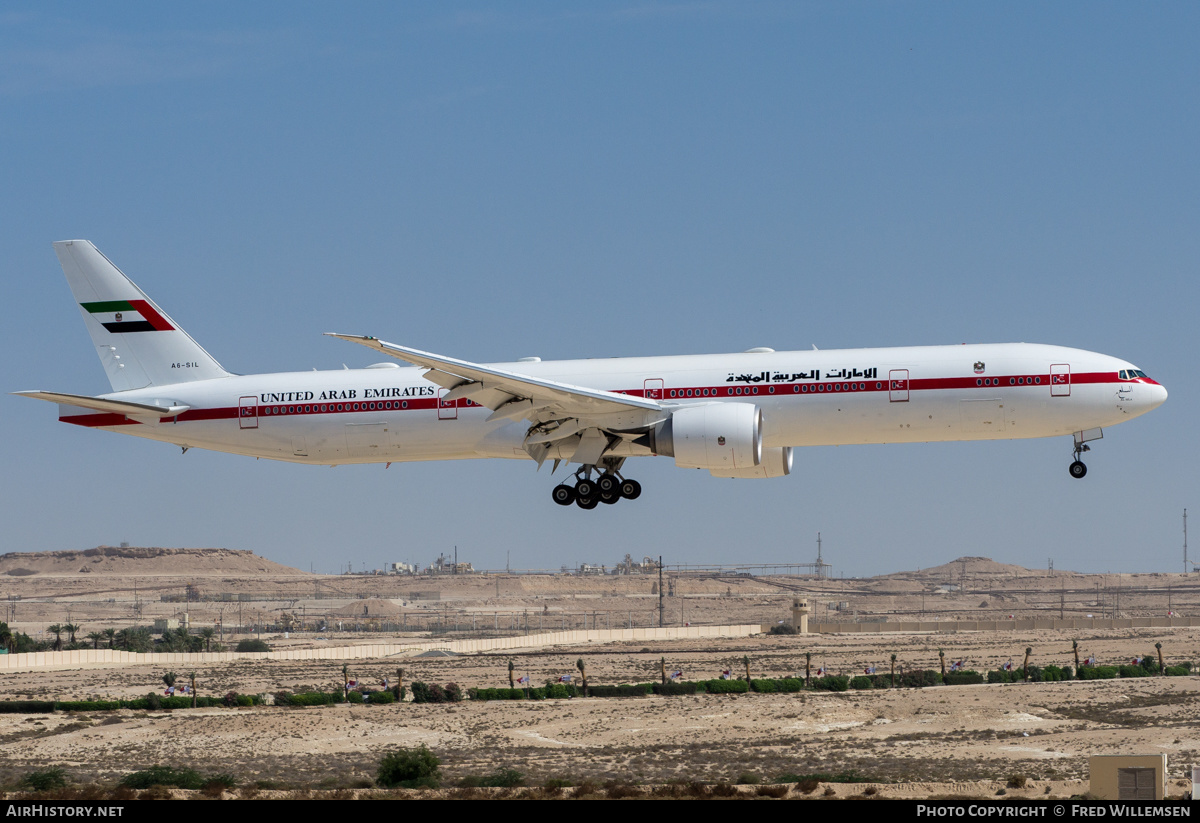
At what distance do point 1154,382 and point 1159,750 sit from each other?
57.3 ft

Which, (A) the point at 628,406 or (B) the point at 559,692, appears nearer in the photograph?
(A) the point at 628,406

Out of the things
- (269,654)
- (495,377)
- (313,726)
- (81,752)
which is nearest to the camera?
(495,377)

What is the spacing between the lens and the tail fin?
1861 inches

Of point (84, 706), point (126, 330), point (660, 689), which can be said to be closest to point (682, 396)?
point (126, 330)

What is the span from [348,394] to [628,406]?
9.92 meters

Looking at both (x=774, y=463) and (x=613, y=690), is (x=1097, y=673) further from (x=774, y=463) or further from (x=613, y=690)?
(x=774, y=463)

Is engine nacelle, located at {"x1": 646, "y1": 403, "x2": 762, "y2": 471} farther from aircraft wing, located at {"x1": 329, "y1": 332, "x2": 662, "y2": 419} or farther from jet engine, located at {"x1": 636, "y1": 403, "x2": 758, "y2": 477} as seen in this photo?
A: aircraft wing, located at {"x1": 329, "y1": 332, "x2": 662, "y2": 419}

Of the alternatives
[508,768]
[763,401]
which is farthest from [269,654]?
[763,401]

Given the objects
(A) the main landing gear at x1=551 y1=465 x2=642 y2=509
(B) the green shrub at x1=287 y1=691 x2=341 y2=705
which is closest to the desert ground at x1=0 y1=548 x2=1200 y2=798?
(B) the green shrub at x1=287 y1=691 x2=341 y2=705

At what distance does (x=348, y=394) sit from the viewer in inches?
1711

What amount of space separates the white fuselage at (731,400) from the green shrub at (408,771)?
10766 millimetres

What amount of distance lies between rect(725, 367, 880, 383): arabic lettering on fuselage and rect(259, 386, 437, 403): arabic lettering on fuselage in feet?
32.8

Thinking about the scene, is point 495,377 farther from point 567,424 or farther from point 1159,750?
point 1159,750

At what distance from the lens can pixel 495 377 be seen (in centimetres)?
3850
